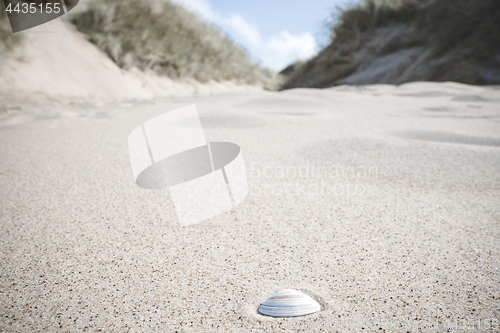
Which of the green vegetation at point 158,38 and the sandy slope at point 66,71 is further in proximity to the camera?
the green vegetation at point 158,38

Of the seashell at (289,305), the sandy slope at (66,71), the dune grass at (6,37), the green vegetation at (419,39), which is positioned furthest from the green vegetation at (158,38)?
the seashell at (289,305)

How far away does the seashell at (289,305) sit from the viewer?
44cm

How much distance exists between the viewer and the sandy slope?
8.75ft

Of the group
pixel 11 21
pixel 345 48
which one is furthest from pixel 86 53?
pixel 345 48

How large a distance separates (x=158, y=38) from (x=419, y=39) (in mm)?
4855

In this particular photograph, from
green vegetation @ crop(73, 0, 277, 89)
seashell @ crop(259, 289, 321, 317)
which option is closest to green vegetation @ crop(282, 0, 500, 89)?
green vegetation @ crop(73, 0, 277, 89)

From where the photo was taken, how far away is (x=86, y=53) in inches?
146

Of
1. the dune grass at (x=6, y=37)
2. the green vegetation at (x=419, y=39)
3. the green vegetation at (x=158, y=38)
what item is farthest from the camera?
the green vegetation at (x=158, y=38)

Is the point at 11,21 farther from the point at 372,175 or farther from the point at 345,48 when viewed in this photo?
the point at 345,48

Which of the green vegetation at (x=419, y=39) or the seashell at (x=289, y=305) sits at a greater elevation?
the green vegetation at (x=419, y=39)

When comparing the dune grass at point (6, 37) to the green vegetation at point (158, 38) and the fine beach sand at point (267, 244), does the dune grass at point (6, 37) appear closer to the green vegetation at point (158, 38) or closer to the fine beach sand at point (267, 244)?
the green vegetation at point (158, 38)

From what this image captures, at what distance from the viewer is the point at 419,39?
483 cm

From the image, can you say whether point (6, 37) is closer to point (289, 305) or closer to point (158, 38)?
point (158, 38)

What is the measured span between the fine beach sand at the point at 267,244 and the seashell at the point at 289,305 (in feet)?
0.04
